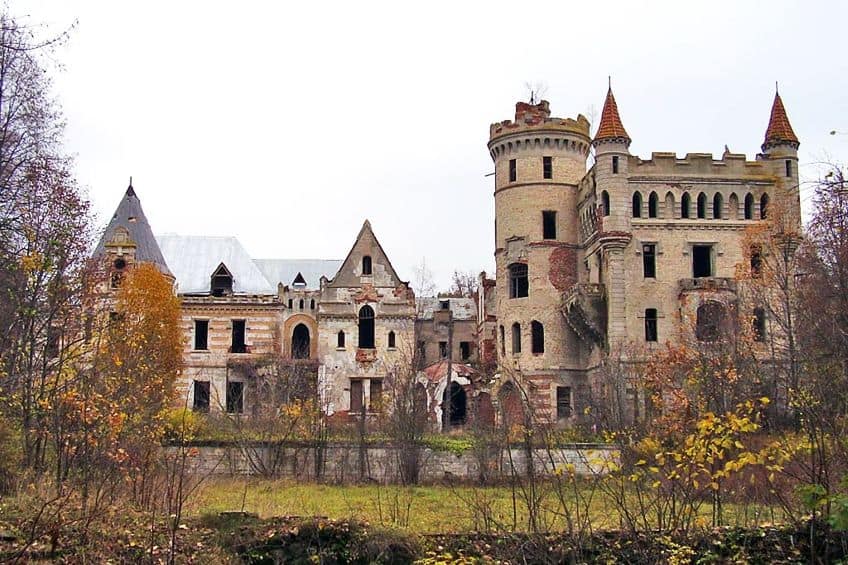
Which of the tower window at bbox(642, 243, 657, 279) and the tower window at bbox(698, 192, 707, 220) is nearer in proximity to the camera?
the tower window at bbox(642, 243, 657, 279)

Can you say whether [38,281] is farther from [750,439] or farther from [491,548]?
[750,439]

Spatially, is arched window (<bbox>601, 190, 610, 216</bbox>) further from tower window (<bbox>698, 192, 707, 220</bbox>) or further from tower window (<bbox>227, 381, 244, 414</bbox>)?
tower window (<bbox>227, 381, 244, 414</bbox>)

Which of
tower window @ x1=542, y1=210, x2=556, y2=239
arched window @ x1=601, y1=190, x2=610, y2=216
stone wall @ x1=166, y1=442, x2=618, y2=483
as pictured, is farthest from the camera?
tower window @ x1=542, y1=210, x2=556, y2=239

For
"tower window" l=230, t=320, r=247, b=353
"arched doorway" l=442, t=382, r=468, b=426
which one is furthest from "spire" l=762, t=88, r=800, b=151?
"tower window" l=230, t=320, r=247, b=353

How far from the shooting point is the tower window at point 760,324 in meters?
43.7

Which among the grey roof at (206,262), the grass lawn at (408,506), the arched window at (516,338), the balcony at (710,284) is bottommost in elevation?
the grass lawn at (408,506)

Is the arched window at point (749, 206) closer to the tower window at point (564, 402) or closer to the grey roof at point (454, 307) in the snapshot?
the tower window at point (564, 402)

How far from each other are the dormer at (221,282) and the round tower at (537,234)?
543 inches

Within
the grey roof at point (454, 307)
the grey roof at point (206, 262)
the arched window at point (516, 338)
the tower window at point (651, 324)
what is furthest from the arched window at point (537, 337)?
the grey roof at point (454, 307)

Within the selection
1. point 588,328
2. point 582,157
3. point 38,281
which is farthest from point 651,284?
point 38,281

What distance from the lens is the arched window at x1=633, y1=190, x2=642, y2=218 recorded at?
4506 centimetres

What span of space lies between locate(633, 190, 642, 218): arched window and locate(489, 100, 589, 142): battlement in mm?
5564

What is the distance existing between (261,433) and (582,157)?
23223 millimetres

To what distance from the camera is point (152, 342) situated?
40688 millimetres
